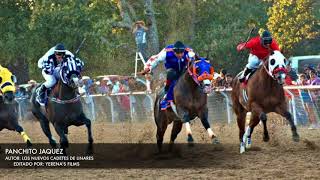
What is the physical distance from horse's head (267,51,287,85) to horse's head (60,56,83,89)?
3.42 metres

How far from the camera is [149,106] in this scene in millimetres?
19062

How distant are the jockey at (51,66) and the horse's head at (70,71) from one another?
1.01ft

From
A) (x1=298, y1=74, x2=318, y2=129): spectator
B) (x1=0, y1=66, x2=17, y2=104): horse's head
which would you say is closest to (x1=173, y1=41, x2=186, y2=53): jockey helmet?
(x1=0, y1=66, x2=17, y2=104): horse's head

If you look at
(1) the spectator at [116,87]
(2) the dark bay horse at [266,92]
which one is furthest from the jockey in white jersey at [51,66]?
(1) the spectator at [116,87]

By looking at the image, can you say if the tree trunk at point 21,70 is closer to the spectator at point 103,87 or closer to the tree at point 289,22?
the spectator at point 103,87

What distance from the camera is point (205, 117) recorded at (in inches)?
432

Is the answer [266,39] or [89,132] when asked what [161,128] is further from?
[266,39]

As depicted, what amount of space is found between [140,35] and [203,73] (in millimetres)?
13769

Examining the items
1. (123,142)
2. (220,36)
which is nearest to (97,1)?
(220,36)

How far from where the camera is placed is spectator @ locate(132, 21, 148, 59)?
24219 mm

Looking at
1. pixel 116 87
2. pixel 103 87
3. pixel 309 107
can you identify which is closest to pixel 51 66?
pixel 309 107

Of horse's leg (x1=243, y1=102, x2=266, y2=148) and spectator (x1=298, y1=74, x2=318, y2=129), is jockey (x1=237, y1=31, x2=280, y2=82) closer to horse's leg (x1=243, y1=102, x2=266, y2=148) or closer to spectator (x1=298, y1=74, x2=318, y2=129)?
horse's leg (x1=243, y1=102, x2=266, y2=148)

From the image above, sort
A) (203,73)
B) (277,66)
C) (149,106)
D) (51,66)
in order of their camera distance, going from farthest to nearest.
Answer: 1. (149,106)
2. (51,66)
3. (203,73)
4. (277,66)

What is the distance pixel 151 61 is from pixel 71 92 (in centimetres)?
159
